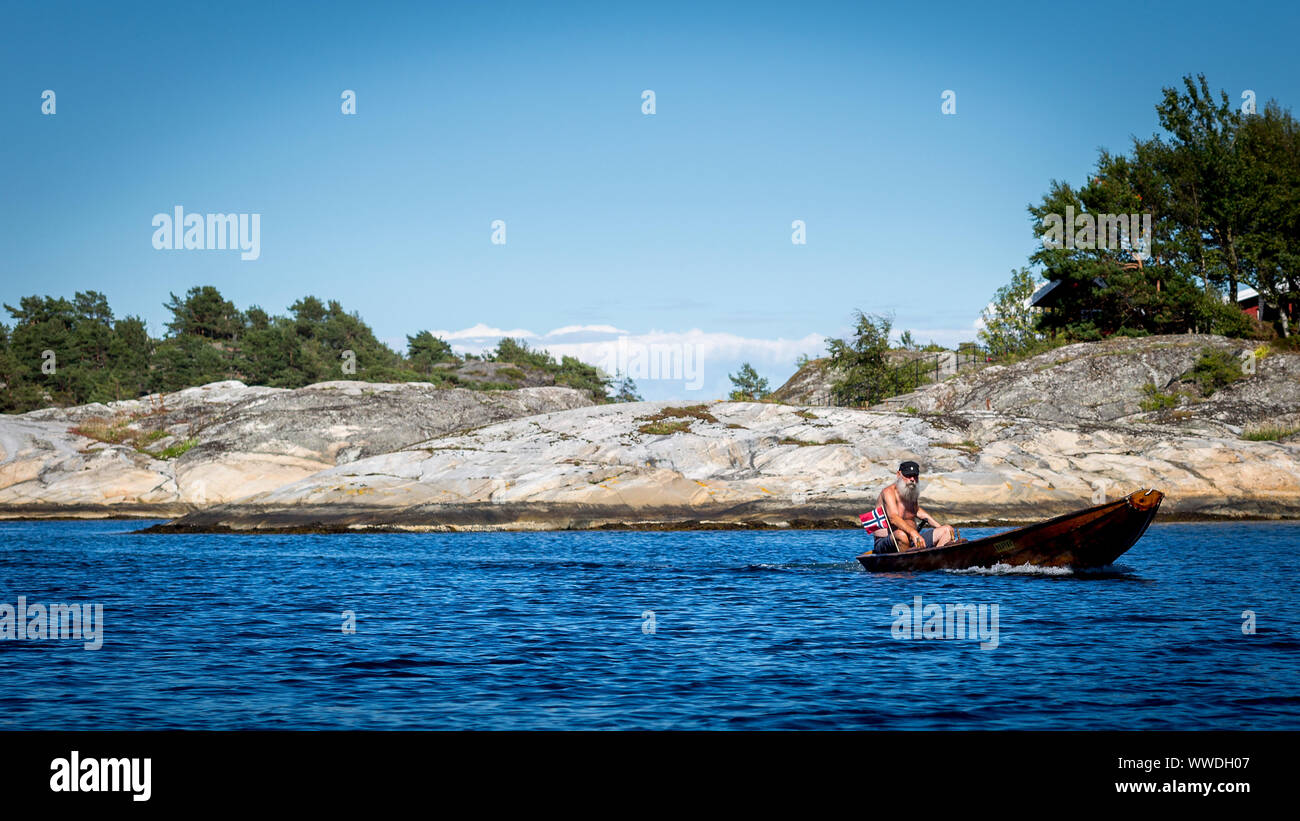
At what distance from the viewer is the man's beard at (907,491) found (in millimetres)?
23781

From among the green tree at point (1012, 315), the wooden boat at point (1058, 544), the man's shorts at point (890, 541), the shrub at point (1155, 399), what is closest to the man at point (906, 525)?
the man's shorts at point (890, 541)

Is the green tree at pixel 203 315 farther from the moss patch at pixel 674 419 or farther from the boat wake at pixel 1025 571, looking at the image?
the boat wake at pixel 1025 571

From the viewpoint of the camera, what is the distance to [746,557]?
31.5m

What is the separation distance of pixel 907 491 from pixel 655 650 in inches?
388

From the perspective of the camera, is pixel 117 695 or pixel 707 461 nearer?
pixel 117 695

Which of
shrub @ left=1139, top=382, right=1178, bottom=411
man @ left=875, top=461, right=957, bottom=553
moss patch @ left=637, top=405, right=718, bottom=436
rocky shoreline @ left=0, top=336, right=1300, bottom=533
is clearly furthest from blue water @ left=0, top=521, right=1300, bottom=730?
shrub @ left=1139, top=382, right=1178, bottom=411

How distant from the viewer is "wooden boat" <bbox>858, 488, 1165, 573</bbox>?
2278cm

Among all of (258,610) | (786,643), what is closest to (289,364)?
(258,610)

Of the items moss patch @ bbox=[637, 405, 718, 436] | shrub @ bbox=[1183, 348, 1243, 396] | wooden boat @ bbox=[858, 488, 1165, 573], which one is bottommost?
wooden boat @ bbox=[858, 488, 1165, 573]

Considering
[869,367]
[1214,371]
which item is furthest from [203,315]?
[1214,371]

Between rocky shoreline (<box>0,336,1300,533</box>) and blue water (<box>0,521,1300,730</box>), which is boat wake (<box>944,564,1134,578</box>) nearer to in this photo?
blue water (<box>0,521,1300,730</box>)

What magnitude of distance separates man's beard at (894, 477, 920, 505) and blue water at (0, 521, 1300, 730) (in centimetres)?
182
